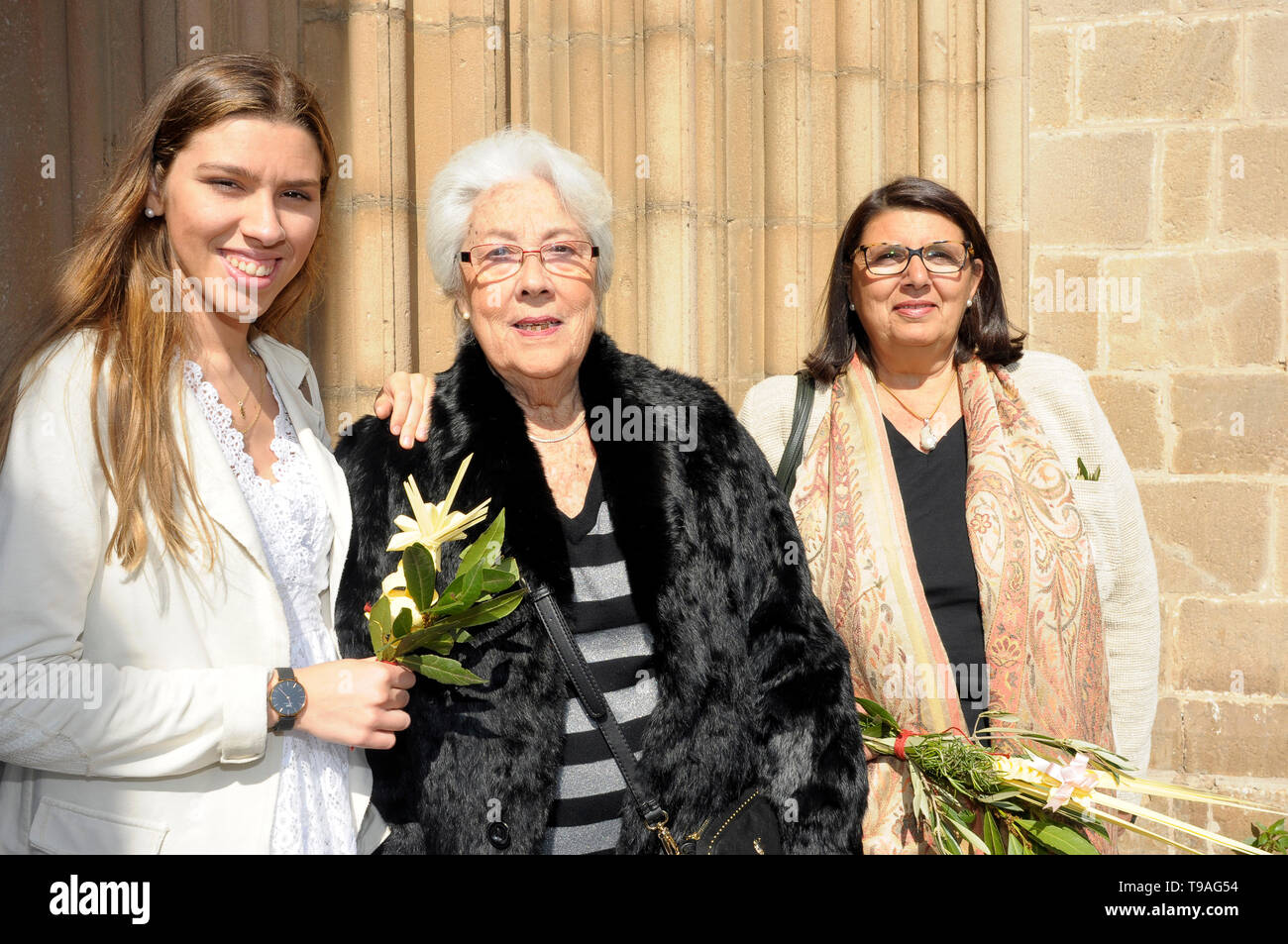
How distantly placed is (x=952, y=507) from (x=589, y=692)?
1.18 m

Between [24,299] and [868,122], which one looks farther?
[868,122]

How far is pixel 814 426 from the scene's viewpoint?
2811 millimetres

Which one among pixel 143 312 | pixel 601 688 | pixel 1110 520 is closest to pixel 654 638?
pixel 601 688

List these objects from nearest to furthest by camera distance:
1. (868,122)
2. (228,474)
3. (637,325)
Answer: (228,474), (637,325), (868,122)

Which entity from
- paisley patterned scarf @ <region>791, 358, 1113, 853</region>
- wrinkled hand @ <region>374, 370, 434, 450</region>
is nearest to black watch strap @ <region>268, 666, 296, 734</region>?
wrinkled hand @ <region>374, 370, 434, 450</region>

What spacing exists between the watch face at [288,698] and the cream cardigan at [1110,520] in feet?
4.77

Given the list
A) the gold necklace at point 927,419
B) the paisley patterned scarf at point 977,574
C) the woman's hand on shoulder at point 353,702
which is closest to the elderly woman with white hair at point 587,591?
the woman's hand on shoulder at point 353,702

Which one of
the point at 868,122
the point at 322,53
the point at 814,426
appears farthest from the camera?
the point at 868,122

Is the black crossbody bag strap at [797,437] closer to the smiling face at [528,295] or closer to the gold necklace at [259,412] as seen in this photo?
the smiling face at [528,295]

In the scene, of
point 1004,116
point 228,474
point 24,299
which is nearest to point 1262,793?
point 1004,116

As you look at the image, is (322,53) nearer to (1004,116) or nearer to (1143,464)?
(1004,116)

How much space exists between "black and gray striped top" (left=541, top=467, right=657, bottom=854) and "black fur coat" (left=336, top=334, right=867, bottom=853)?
4 cm

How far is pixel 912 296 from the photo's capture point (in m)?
2.73

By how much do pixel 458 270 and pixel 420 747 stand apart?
97 cm
